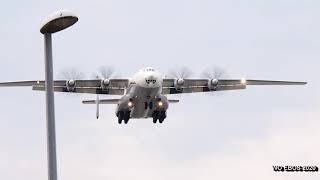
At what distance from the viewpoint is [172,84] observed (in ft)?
269

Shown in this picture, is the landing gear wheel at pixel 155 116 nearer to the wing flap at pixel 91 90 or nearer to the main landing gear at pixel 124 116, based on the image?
the main landing gear at pixel 124 116

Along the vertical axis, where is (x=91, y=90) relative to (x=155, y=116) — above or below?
above

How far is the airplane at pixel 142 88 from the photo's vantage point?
72.5 m

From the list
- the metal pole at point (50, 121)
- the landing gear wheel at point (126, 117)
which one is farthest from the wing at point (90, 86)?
the metal pole at point (50, 121)

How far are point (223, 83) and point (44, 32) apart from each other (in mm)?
62499

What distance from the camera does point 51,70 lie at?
22578 mm

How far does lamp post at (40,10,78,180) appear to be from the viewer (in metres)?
22.1

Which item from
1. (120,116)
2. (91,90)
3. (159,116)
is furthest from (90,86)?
(159,116)

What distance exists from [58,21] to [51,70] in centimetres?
178

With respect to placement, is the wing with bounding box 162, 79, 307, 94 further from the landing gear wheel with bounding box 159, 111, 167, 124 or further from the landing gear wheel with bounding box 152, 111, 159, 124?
the landing gear wheel with bounding box 152, 111, 159, 124

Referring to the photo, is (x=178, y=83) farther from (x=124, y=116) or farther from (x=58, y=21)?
(x=58, y=21)

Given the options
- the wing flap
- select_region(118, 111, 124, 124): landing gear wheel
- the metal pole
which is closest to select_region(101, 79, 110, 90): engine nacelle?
the wing flap

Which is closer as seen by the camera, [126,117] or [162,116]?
A: [126,117]

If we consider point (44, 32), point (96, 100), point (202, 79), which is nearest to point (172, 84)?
point (202, 79)
